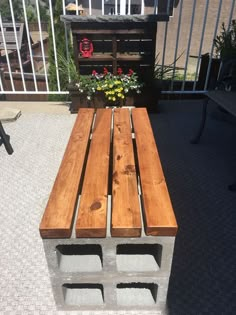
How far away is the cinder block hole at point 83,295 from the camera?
4.11 feet

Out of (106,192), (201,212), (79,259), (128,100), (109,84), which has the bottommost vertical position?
(201,212)

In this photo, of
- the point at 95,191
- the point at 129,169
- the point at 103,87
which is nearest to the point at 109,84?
the point at 103,87

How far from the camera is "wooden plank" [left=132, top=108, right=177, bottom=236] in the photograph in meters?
1.00

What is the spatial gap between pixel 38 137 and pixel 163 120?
1546 mm

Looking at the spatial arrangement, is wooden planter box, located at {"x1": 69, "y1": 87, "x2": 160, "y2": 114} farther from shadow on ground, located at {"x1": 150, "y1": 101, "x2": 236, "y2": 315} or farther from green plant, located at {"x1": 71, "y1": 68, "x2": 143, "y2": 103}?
shadow on ground, located at {"x1": 150, "y1": 101, "x2": 236, "y2": 315}

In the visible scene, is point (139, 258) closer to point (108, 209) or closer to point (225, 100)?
point (108, 209)

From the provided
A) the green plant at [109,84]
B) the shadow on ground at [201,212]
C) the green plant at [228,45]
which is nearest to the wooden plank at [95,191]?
the shadow on ground at [201,212]

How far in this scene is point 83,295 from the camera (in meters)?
1.27

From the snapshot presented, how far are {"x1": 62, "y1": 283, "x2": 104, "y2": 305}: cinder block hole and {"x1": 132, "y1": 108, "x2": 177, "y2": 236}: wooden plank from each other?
0.50 meters

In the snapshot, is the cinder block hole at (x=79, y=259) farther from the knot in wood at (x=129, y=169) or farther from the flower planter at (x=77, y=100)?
the flower planter at (x=77, y=100)

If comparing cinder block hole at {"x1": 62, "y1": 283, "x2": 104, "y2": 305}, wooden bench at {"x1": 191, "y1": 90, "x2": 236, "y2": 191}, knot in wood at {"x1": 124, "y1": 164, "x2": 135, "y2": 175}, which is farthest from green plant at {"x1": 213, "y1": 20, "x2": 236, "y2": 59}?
cinder block hole at {"x1": 62, "y1": 283, "x2": 104, "y2": 305}

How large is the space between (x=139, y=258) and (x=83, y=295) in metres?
0.34

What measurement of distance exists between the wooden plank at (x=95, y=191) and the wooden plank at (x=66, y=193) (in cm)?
4

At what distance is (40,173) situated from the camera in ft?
7.50
